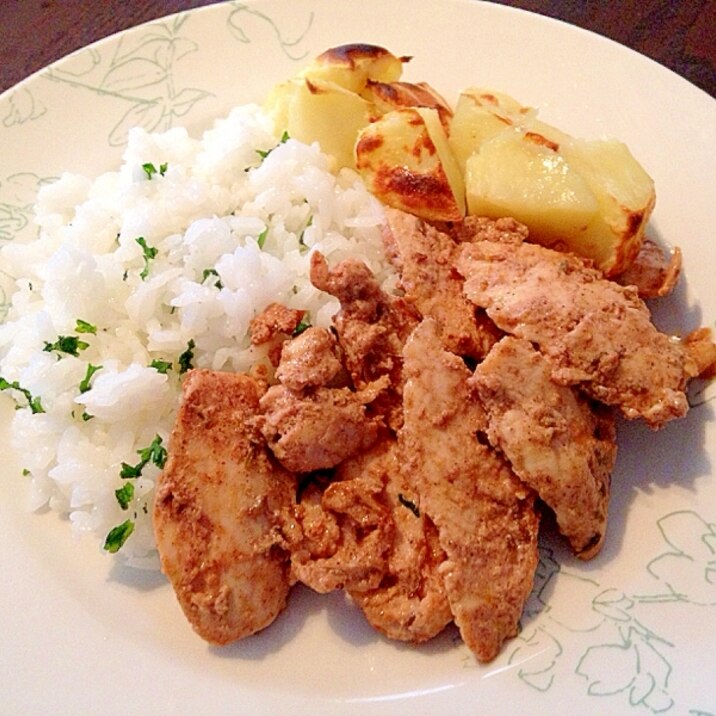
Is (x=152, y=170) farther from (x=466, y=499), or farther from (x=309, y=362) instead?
(x=466, y=499)

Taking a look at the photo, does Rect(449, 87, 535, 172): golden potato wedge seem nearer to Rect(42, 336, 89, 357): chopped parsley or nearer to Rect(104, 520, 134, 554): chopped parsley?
Rect(42, 336, 89, 357): chopped parsley

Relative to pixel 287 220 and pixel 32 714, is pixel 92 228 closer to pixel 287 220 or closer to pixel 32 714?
pixel 287 220

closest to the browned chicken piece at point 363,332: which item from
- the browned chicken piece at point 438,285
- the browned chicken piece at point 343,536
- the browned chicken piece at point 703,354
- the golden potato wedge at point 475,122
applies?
the browned chicken piece at point 438,285

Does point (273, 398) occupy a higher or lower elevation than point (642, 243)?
lower

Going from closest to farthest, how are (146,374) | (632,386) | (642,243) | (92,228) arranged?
(632,386) → (146,374) → (642,243) → (92,228)

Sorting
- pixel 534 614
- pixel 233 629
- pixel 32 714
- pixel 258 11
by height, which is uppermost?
pixel 258 11

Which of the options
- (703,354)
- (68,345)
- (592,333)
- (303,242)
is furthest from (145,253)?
(703,354)

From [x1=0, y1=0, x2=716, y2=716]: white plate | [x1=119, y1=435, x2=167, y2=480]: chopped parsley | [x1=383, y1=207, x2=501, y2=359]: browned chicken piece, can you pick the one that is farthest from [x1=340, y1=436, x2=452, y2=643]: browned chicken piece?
[x1=119, y1=435, x2=167, y2=480]: chopped parsley

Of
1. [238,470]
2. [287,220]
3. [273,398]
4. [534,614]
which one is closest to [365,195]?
[287,220]
